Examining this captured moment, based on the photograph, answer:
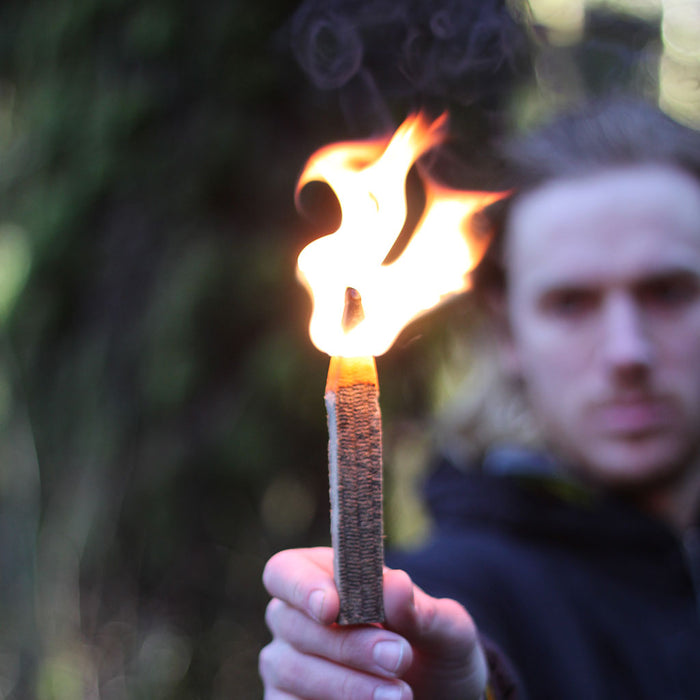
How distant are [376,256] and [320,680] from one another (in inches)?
23.4

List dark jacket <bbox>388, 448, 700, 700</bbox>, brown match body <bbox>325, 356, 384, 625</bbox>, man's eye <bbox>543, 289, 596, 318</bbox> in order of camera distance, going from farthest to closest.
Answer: man's eye <bbox>543, 289, 596, 318</bbox>, dark jacket <bbox>388, 448, 700, 700</bbox>, brown match body <bbox>325, 356, 384, 625</bbox>

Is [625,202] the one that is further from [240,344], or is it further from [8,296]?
[8,296]

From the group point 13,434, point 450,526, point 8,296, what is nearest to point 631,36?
point 450,526

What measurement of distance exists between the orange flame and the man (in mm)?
429

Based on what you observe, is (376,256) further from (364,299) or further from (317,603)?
(317,603)

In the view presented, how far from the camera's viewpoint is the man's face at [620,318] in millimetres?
1748

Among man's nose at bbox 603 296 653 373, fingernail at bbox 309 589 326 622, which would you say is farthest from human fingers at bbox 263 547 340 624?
man's nose at bbox 603 296 653 373

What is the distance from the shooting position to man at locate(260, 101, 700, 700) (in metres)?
1.72

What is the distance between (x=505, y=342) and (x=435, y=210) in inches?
28.3

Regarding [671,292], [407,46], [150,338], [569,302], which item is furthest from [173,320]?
[671,292]

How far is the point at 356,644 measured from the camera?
93 centimetres

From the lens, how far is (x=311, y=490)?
2791 mm

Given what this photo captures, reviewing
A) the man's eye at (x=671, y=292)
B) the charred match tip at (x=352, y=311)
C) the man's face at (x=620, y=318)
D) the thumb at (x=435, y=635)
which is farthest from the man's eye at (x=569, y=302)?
the charred match tip at (x=352, y=311)

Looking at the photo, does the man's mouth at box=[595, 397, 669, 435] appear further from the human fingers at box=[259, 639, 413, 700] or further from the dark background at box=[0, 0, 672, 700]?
the human fingers at box=[259, 639, 413, 700]
